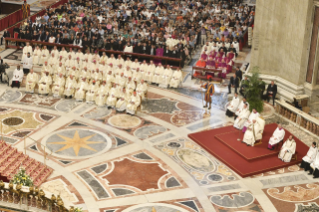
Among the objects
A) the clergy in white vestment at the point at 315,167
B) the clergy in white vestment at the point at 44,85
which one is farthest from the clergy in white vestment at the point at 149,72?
the clergy in white vestment at the point at 315,167

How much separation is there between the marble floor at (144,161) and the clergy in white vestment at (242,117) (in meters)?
0.98

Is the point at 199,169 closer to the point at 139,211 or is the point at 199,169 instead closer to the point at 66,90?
the point at 139,211

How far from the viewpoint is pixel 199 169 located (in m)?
19.0

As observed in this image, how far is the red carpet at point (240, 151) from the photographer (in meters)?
19.0

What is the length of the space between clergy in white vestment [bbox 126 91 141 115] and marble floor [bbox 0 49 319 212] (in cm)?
30

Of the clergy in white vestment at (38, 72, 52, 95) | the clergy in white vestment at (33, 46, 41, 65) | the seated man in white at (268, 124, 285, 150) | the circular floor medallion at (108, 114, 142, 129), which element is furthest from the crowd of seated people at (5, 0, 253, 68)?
the seated man in white at (268, 124, 285, 150)

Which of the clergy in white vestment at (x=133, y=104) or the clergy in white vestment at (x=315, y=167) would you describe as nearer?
the clergy in white vestment at (x=315, y=167)

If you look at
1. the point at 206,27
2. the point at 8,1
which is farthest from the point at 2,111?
the point at 8,1

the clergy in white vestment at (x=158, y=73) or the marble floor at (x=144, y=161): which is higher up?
the clergy in white vestment at (x=158, y=73)

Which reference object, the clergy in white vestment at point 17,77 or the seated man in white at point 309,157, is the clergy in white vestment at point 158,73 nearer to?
the clergy in white vestment at point 17,77

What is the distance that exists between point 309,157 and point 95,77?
10.7 meters

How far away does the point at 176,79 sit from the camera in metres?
25.9

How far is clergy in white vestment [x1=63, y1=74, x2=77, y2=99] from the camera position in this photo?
24328 millimetres

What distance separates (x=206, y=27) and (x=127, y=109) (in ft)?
38.5
